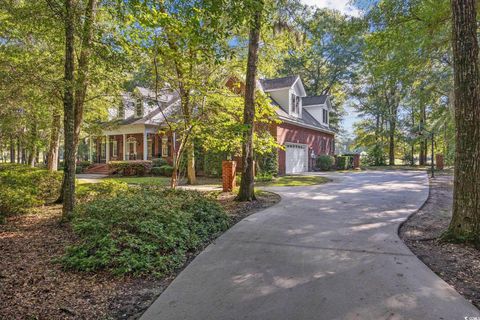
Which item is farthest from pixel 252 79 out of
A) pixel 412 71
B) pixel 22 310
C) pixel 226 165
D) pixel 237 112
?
pixel 22 310

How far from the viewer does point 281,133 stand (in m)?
19.2

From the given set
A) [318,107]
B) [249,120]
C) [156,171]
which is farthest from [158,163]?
[318,107]

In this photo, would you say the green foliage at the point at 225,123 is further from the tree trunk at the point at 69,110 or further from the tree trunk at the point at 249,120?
the tree trunk at the point at 69,110

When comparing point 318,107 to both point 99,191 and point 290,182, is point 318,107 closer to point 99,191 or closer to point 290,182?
point 290,182

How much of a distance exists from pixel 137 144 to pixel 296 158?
13.1 meters

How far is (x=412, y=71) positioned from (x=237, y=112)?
594 cm

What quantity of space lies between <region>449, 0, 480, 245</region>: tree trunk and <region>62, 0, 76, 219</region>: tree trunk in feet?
22.8

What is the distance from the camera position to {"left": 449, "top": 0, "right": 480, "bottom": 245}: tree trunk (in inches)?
184

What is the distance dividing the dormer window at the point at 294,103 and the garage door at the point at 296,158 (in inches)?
98.1

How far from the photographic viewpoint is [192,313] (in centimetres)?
295

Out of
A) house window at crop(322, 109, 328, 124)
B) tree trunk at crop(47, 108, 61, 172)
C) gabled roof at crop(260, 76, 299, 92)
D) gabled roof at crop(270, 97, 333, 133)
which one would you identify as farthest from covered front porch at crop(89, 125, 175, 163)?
house window at crop(322, 109, 328, 124)

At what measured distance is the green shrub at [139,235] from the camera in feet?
13.3

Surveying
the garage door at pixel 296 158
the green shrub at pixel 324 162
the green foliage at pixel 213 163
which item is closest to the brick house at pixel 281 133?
the garage door at pixel 296 158

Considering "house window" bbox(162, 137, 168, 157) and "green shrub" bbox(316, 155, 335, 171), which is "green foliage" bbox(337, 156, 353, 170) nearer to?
"green shrub" bbox(316, 155, 335, 171)
